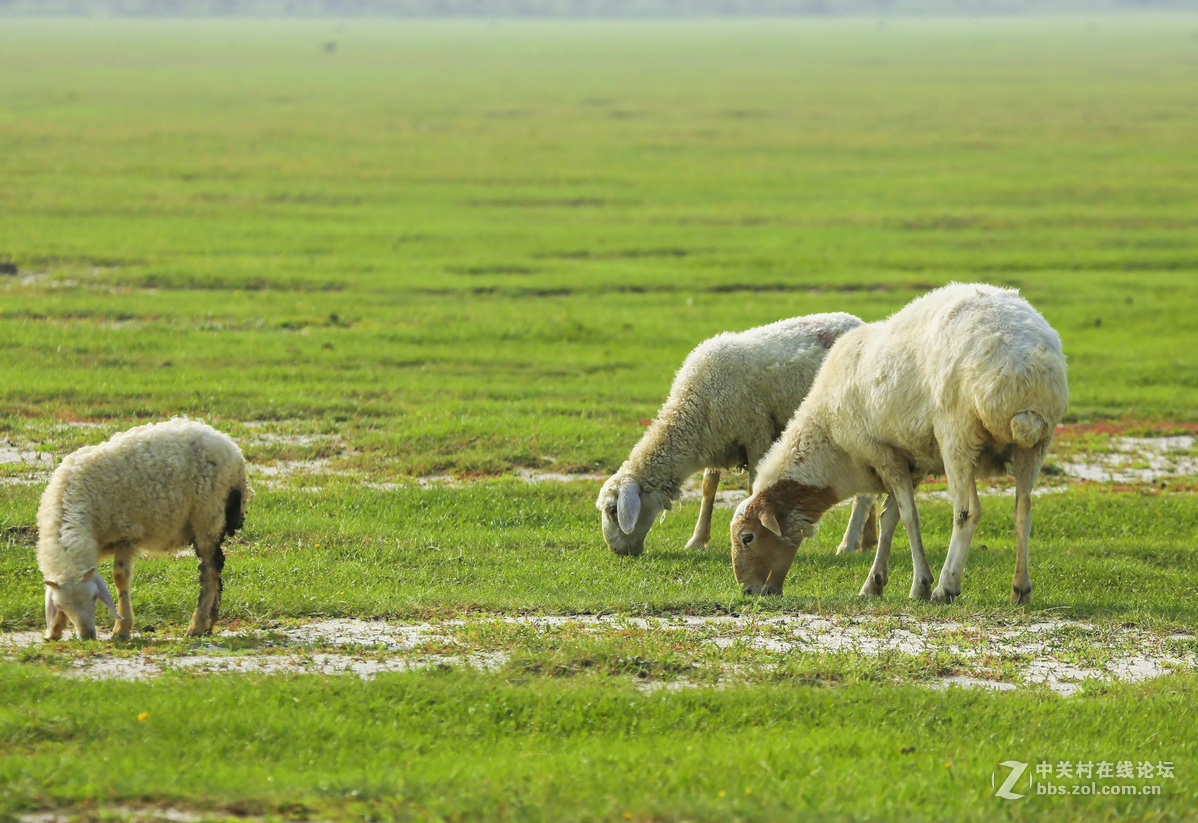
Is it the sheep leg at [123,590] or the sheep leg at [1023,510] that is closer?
the sheep leg at [123,590]

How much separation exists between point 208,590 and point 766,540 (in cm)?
486

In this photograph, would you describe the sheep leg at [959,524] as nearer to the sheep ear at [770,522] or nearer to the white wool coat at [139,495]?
the sheep ear at [770,522]

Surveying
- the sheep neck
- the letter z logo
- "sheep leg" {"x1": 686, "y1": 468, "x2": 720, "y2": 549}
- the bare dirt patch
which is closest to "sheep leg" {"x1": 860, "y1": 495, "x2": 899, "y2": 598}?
the bare dirt patch

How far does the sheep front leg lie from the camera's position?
9750 mm

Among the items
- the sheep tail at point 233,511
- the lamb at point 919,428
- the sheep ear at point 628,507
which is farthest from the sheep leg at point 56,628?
the lamb at point 919,428

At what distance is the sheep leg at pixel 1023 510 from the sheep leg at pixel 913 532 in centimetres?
73

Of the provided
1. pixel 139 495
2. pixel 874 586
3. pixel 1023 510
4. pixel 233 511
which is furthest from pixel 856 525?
pixel 139 495

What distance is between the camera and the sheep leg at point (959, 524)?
1072cm

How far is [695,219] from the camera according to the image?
4022 centimetres

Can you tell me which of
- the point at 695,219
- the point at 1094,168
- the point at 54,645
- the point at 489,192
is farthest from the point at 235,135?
the point at 54,645

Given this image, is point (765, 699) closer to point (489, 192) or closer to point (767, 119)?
point (489, 192)

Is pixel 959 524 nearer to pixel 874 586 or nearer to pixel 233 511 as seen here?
pixel 874 586

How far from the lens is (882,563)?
1161cm

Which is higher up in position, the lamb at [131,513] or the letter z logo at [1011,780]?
the lamb at [131,513]
